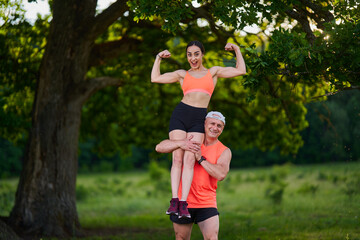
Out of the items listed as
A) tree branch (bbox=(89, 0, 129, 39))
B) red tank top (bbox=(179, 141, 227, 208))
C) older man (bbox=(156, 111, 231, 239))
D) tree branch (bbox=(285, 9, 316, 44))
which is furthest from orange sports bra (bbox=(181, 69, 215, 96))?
tree branch (bbox=(89, 0, 129, 39))

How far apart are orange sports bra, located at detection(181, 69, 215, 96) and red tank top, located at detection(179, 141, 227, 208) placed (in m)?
0.57

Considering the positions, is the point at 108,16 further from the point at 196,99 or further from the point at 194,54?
the point at 196,99

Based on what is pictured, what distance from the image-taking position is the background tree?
5547 mm

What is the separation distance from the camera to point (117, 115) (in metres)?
13.5

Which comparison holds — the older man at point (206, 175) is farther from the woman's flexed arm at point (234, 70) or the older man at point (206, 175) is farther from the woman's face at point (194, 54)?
the woman's face at point (194, 54)

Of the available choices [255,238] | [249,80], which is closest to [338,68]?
[249,80]

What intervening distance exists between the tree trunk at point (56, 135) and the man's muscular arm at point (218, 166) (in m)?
5.71

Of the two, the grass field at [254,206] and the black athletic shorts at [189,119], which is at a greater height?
the black athletic shorts at [189,119]

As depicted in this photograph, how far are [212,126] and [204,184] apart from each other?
1.92 ft

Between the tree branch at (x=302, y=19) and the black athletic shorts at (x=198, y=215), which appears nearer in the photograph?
the black athletic shorts at (x=198, y=215)

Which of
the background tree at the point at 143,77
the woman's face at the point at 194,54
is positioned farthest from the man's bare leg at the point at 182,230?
the background tree at the point at 143,77

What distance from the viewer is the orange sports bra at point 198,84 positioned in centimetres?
442

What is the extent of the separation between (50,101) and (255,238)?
16.8 ft

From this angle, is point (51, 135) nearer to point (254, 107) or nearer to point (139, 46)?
point (139, 46)
